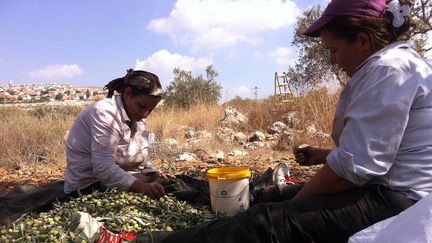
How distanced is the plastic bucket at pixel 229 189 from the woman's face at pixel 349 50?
0.86 metres

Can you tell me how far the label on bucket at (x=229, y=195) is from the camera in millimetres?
2508

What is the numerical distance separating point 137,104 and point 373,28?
172 cm

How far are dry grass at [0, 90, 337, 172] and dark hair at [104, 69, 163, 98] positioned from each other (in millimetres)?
3378

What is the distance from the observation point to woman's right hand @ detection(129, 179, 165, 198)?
9.34ft

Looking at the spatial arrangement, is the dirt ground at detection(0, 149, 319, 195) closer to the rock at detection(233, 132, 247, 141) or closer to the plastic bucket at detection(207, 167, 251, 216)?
the plastic bucket at detection(207, 167, 251, 216)

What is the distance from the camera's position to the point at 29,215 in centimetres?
269

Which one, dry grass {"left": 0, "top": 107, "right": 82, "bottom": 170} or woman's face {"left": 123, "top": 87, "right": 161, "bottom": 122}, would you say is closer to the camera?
woman's face {"left": 123, "top": 87, "right": 161, "bottom": 122}

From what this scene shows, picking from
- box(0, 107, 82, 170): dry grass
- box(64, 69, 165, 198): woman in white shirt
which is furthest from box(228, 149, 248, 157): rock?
box(64, 69, 165, 198): woman in white shirt

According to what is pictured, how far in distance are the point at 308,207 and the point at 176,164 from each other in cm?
392

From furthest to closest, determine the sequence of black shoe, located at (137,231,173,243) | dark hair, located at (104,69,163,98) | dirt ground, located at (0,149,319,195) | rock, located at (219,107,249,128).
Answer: rock, located at (219,107,249,128) < dirt ground, located at (0,149,319,195) < dark hair, located at (104,69,163,98) < black shoe, located at (137,231,173,243)

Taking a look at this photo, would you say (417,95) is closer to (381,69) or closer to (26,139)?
(381,69)

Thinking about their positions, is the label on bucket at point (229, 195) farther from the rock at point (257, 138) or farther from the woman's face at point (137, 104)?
the rock at point (257, 138)

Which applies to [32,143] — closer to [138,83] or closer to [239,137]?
[239,137]

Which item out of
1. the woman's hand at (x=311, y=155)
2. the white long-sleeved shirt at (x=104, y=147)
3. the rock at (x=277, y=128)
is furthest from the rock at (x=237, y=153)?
the woman's hand at (x=311, y=155)
